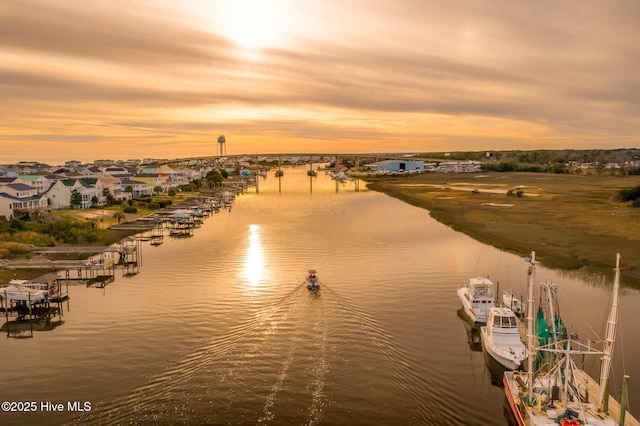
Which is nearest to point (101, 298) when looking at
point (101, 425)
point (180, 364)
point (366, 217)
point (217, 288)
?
point (217, 288)

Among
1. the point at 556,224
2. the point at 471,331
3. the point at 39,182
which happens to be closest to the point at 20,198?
the point at 39,182

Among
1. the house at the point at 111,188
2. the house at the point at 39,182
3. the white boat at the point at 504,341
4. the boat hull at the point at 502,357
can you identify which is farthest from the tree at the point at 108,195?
the boat hull at the point at 502,357

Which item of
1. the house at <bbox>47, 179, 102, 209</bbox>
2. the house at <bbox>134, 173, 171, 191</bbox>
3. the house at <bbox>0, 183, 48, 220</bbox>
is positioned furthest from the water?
the house at <bbox>134, 173, 171, 191</bbox>

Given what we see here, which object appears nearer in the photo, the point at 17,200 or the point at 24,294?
the point at 24,294

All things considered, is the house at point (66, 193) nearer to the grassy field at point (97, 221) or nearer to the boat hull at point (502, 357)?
the grassy field at point (97, 221)

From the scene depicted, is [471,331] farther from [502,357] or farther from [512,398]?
[512,398]

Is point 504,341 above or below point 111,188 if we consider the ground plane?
below
